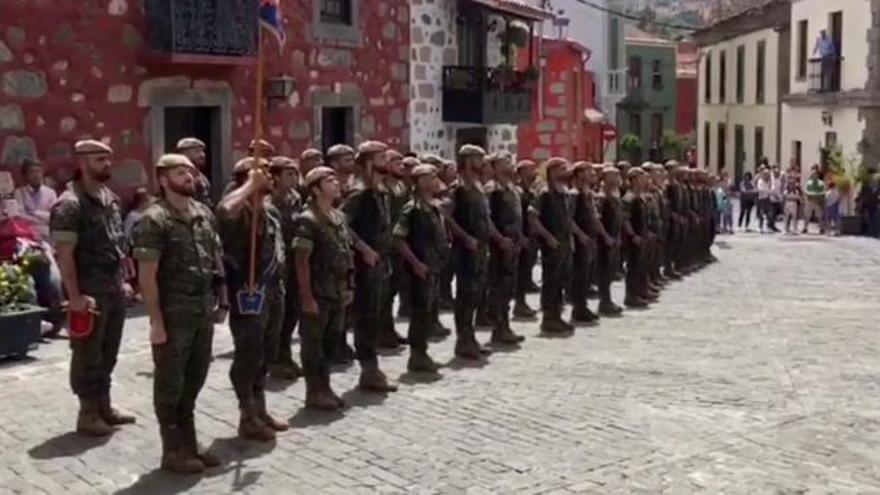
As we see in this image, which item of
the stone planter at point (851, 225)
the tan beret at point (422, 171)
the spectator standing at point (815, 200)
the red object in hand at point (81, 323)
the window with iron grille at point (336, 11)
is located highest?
the window with iron grille at point (336, 11)

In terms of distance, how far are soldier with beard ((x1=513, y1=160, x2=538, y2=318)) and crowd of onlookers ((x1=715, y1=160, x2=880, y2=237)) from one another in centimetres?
1326

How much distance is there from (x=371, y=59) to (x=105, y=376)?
10935 millimetres

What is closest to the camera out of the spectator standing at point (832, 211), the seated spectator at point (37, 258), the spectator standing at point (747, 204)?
the seated spectator at point (37, 258)

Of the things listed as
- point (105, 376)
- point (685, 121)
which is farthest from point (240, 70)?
point (685, 121)

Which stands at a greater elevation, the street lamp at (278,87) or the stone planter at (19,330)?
the street lamp at (278,87)

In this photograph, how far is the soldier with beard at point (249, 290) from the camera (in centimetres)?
791

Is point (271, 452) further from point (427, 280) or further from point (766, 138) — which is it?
point (766, 138)

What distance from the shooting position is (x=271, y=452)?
7.77 meters

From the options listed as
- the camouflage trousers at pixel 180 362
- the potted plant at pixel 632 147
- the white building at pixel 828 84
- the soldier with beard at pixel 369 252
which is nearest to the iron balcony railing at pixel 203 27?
the soldier with beard at pixel 369 252

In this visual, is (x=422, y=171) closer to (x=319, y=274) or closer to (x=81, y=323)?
(x=319, y=274)

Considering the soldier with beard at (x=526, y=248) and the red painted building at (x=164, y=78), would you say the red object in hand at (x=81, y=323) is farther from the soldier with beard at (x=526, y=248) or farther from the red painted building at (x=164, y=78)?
the soldier with beard at (x=526, y=248)

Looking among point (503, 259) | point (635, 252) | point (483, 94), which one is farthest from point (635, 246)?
point (483, 94)

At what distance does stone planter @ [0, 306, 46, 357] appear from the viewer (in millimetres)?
10227

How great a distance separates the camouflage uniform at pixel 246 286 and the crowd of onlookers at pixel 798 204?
63.1 feet
